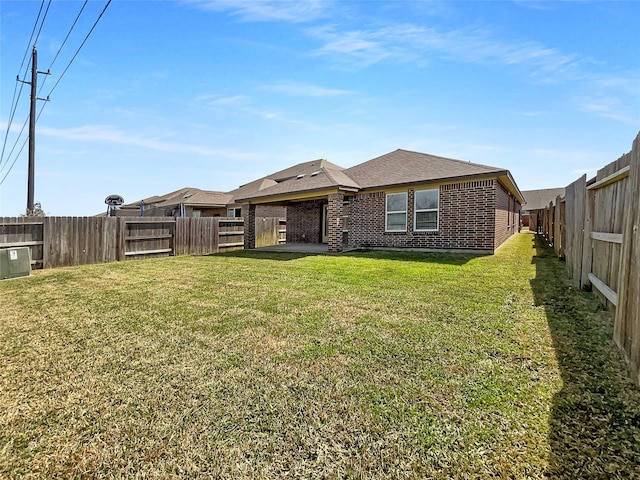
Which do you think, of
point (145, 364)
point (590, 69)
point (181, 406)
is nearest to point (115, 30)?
point (145, 364)

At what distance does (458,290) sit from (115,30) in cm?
1050

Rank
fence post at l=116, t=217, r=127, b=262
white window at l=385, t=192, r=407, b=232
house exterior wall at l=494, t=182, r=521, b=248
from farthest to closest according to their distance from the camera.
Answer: white window at l=385, t=192, r=407, b=232, house exterior wall at l=494, t=182, r=521, b=248, fence post at l=116, t=217, r=127, b=262

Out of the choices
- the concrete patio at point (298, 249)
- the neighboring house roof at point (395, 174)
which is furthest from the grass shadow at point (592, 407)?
the concrete patio at point (298, 249)

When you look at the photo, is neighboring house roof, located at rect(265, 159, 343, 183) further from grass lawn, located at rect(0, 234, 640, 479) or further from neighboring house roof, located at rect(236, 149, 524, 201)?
grass lawn, located at rect(0, 234, 640, 479)

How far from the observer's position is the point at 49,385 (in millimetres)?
2670

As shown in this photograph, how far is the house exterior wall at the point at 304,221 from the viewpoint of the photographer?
17.9m

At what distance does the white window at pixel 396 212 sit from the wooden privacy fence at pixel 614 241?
18.7ft

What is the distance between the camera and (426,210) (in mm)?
11969

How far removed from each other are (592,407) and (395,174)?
11698 millimetres

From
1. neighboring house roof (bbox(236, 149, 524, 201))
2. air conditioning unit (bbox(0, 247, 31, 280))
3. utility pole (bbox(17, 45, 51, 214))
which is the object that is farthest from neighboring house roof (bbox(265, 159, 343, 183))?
air conditioning unit (bbox(0, 247, 31, 280))

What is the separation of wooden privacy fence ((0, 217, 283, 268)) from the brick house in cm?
214

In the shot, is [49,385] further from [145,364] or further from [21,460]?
[21,460]

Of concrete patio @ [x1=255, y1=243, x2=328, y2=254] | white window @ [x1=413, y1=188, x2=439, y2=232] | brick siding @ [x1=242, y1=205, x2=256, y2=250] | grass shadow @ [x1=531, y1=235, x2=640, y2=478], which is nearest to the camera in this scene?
grass shadow @ [x1=531, y1=235, x2=640, y2=478]

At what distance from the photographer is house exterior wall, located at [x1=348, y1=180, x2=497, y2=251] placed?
35.0ft
